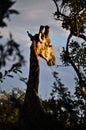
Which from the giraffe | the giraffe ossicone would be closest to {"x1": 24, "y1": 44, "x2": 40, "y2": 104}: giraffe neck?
the giraffe

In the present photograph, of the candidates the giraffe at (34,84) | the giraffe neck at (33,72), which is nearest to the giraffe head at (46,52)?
the giraffe at (34,84)

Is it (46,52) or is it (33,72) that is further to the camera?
(46,52)

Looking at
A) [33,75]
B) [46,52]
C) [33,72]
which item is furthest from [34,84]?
[46,52]

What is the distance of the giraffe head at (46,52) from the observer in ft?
51.7

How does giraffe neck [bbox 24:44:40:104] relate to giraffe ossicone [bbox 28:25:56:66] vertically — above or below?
below

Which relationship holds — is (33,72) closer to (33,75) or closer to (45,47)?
(33,75)

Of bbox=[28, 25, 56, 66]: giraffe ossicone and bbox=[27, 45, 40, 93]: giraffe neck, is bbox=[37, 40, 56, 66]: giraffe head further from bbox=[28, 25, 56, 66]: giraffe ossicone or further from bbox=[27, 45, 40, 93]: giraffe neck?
bbox=[27, 45, 40, 93]: giraffe neck

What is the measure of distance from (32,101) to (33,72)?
157cm

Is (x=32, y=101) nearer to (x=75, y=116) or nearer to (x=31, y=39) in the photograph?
(x=31, y=39)

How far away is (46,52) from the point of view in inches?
639

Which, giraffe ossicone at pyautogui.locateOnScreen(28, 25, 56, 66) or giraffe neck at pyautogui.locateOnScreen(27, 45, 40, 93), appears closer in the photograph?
giraffe neck at pyautogui.locateOnScreen(27, 45, 40, 93)

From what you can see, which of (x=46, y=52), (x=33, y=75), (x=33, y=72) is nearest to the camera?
(x=33, y=75)

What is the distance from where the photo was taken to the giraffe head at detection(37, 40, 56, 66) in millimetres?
15758

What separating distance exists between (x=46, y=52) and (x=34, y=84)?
5.95 ft
